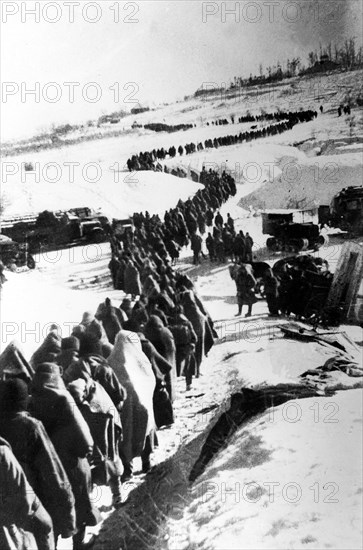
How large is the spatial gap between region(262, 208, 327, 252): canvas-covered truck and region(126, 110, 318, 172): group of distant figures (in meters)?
0.45

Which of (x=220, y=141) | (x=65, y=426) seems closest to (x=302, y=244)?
(x=220, y=141)

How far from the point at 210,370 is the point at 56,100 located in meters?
1.58

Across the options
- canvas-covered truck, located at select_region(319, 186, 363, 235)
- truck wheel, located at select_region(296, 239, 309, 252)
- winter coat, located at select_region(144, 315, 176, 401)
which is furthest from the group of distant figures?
winter coat, located at select_region(144, 315, 176, 401)

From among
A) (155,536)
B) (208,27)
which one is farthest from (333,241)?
(155,536)

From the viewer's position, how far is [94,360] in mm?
3191

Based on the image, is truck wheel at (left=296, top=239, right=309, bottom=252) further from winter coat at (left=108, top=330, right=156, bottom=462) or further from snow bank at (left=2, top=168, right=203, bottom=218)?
winter coat at (left=108, top=330, right=156, bottom=462)

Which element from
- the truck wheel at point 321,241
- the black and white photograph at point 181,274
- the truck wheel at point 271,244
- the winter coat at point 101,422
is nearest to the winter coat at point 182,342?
the black and white photograph at point 181,274

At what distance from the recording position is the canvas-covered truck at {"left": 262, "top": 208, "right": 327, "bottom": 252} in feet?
12.8

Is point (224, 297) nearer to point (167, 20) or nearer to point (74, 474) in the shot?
point (74, 474)

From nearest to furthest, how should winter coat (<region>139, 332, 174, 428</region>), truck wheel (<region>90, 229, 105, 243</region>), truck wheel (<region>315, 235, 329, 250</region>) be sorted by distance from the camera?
1. truck wheel (<region>90, 229, 105, 243</region>)
2. winter coat (<region>139, 332, 174, 428</region>)
3. truck wheel (<region>315, 235, 329, 250</region>)

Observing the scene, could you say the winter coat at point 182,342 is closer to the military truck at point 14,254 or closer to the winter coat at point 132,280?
the winter coat at point 132,280

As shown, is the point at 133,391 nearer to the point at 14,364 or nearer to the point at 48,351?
the point at 48,351

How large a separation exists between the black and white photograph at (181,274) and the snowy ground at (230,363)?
0.01 metres

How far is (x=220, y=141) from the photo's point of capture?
3729mm
